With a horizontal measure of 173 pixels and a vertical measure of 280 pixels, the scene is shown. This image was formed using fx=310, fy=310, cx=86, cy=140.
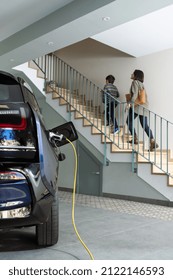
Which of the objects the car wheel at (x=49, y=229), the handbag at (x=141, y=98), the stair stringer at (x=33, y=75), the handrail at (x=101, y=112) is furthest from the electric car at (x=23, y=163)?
the stair stringer at (x=33, y=75)

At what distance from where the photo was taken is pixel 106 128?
6.90m

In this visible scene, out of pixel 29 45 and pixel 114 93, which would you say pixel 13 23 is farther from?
pixel 114 93

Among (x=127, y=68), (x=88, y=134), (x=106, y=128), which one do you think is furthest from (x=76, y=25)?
(x=127, y=68)

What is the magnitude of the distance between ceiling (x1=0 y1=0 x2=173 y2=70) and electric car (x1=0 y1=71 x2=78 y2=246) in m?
2.64

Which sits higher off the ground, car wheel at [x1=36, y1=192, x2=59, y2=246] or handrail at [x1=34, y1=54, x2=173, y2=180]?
handrail at [x1=34, y1=54, x2=173, y2=180]

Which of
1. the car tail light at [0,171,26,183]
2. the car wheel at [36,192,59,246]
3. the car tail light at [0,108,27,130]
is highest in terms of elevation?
the car tail light at [0,108,27,130]

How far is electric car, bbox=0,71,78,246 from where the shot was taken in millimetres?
1849

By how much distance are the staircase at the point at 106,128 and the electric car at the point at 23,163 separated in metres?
3.67

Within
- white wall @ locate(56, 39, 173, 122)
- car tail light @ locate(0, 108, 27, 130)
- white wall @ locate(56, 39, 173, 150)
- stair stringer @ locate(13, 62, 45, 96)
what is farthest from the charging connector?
stair stringer @ locate(13, 62, 45, 96)

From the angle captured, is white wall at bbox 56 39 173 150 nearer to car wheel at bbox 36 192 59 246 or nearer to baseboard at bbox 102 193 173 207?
baseboard at bbox 102 193 173 207

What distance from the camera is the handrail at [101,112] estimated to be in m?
6.13

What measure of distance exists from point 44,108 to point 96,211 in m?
4.04

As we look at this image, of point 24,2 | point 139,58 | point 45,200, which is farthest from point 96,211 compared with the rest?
point 139,58

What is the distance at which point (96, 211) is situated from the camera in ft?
14.8
